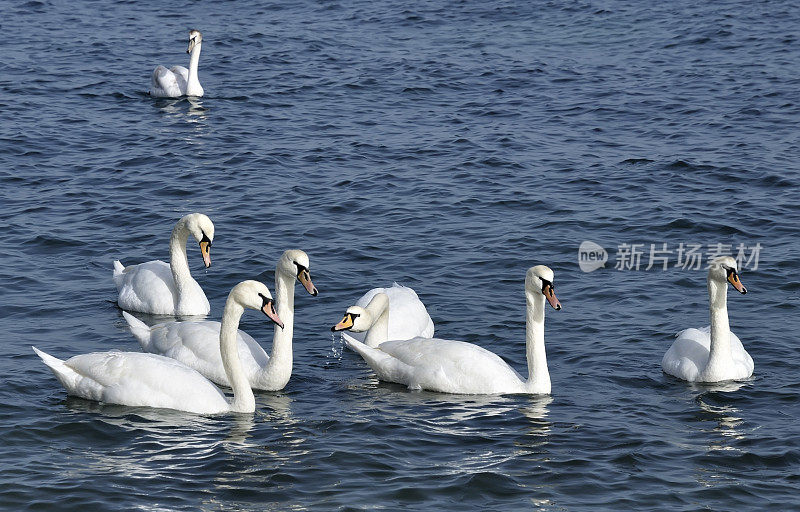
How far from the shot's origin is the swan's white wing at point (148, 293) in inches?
580

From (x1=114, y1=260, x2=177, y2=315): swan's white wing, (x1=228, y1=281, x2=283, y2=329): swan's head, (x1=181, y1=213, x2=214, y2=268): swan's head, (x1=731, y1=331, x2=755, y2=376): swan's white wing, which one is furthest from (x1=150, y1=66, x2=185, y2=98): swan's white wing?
(x1=731, y1=331, x2=755, y2=376): swan's white wing

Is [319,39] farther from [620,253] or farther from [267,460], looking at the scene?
[267,460]

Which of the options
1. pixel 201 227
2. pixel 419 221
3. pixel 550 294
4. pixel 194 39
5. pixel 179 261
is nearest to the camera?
pixel 550 294

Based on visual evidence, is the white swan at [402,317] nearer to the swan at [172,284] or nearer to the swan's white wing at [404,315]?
the swan's white wing at [404,315]

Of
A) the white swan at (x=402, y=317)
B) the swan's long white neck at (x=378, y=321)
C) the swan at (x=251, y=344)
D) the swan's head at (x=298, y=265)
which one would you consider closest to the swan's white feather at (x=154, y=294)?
the swan at (x=251, y=344)

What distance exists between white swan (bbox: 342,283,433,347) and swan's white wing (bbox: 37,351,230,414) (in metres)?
2.19

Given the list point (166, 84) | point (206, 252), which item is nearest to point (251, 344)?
point (206, 252)

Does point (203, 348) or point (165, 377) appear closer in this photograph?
point (165, 377)

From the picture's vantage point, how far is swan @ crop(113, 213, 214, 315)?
14.5m

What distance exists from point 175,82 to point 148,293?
1007 cm

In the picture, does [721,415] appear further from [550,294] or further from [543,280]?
[543,280]

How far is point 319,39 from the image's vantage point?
28.3 metres

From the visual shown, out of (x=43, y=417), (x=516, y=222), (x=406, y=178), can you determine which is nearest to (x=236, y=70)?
(x=406, y=178)

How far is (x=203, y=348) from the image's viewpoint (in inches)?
498
